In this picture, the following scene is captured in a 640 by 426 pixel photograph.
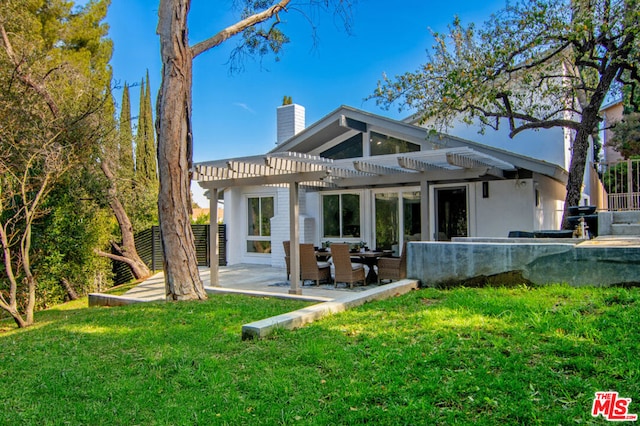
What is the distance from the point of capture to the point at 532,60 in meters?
9.27

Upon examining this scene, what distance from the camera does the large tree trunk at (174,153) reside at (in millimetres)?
7281

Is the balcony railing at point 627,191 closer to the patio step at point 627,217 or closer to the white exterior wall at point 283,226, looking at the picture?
the patio step at point 627,217

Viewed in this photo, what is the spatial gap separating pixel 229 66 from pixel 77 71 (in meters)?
4.11

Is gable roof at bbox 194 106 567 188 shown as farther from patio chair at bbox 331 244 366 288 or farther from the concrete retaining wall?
the concrete retaining wall

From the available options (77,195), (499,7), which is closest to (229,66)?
(77,195)

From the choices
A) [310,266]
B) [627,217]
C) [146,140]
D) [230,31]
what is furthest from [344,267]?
[146,140]

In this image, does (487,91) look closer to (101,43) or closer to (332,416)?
(332,416)

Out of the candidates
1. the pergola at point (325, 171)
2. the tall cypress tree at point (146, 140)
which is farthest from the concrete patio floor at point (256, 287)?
the tall cypress tree at point (146, 140)

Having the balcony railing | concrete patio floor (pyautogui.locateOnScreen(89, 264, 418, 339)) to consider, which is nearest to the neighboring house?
the balcony railing

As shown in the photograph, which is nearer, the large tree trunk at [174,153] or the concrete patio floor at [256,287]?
the large tree trunk at [174,153]

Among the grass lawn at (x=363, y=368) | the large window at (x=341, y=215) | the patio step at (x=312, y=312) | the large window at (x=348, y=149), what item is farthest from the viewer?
Result: the large window at (x=341, y=215)

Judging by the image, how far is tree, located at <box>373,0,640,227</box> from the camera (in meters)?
8.38

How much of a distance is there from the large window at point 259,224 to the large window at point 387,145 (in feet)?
14.3

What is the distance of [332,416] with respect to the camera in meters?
2.74
